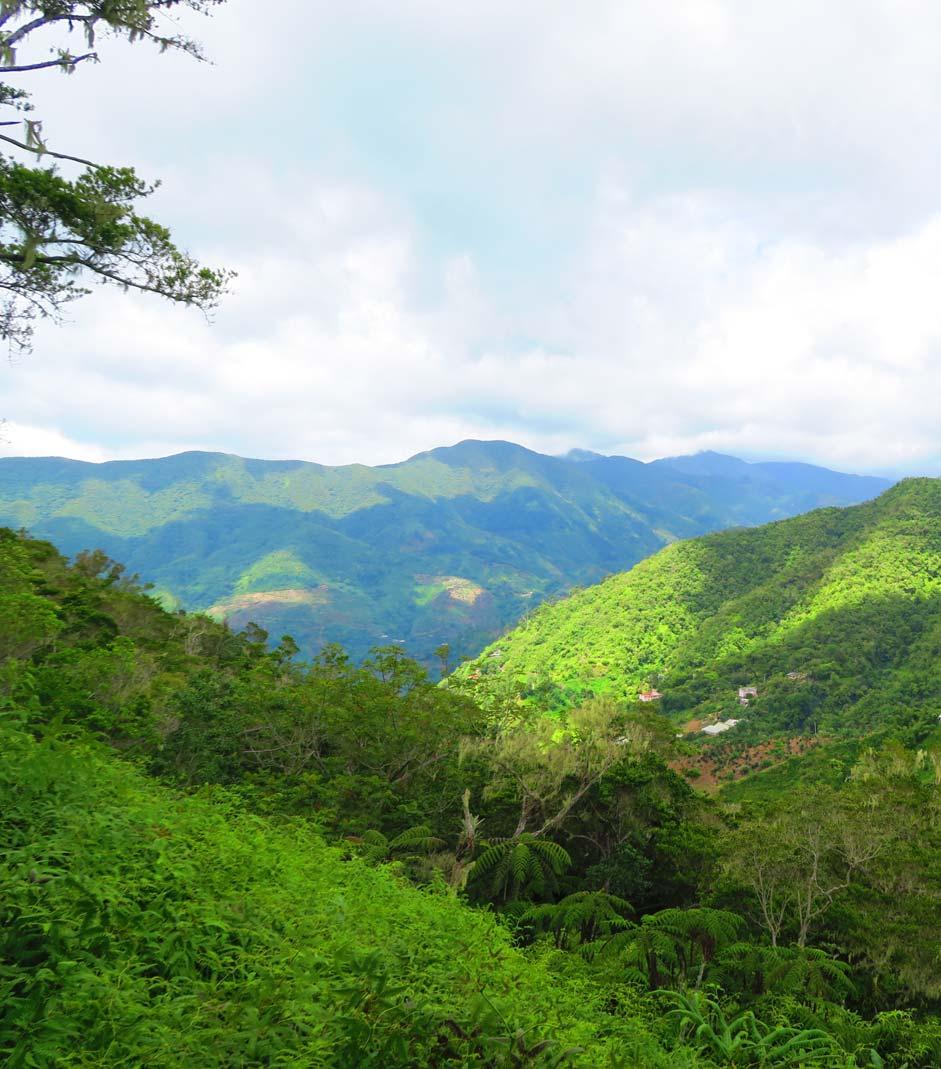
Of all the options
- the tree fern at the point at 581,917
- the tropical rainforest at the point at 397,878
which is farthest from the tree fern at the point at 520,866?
the tree fern at the point at 581,917

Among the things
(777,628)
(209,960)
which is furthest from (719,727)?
(209,960)

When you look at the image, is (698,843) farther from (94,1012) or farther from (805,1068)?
(94,1012)

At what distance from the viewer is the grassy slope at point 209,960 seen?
10.0 ft

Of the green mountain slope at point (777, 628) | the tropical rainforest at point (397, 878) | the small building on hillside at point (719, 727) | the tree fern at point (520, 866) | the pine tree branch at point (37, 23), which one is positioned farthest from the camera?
the green mountain slope at point (777, 628)

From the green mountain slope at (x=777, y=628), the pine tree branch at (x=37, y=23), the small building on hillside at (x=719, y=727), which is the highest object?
the pine tree branch at (x=37, y=23)

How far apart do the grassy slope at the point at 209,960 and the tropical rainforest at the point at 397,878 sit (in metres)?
0.03

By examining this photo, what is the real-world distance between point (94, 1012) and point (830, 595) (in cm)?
15425

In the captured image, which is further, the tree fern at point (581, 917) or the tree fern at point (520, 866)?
the tree fern at point (520, 866)

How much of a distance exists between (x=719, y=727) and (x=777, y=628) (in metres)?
50.2

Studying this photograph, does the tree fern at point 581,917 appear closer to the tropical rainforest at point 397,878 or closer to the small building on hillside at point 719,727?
the tropical rainforest at point 397,878

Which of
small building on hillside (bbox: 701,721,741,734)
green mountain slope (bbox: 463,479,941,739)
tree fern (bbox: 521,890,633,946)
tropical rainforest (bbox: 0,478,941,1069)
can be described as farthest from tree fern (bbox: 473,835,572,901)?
small building on hillside (bbox: 701,721,741,734)

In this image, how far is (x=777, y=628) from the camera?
5399 inches

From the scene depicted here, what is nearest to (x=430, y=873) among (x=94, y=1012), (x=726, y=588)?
(x=94, y=1012)

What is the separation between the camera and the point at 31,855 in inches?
169
